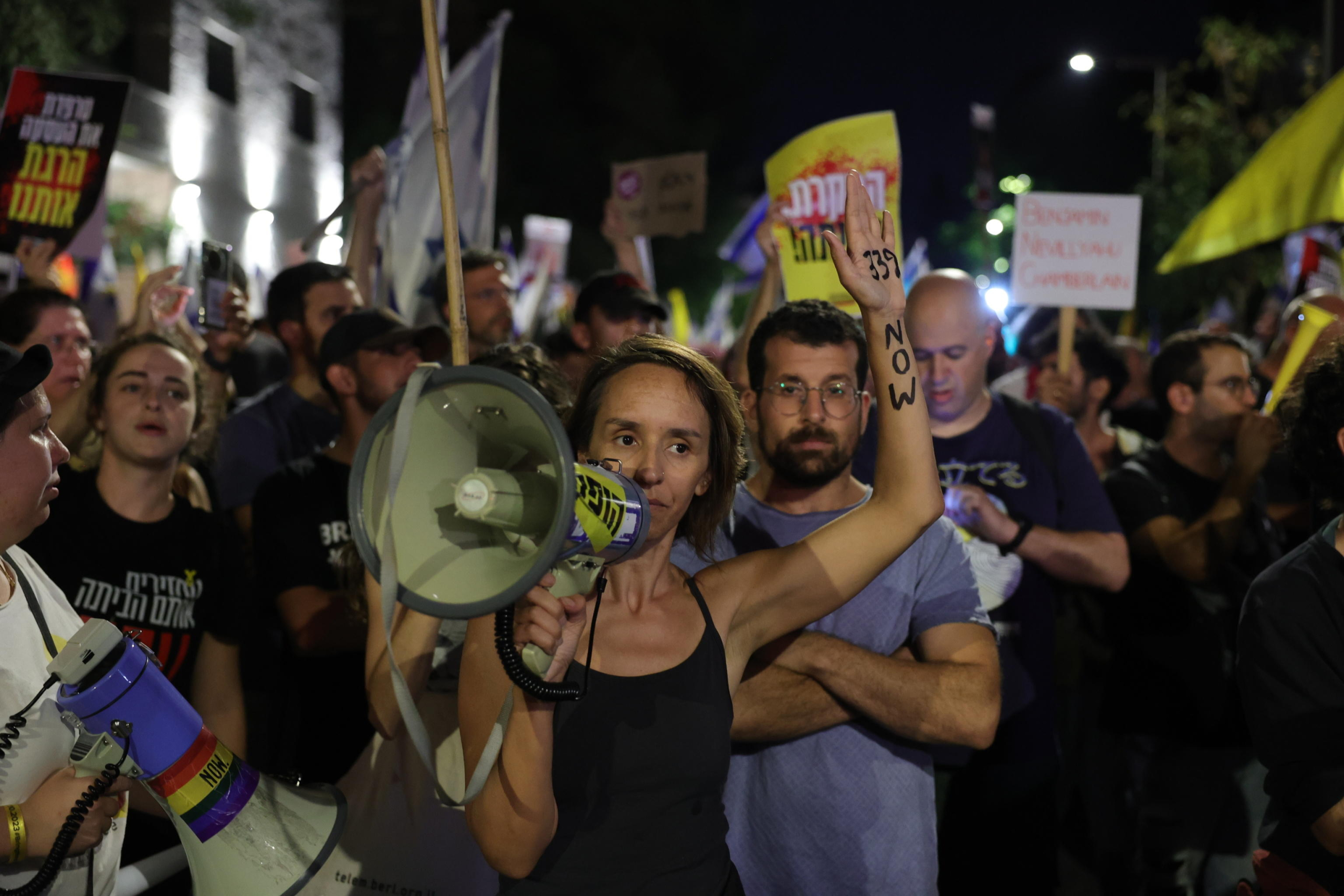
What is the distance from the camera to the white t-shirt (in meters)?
2.15

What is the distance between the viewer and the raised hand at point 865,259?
7.45 feet

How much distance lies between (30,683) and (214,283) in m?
3.12

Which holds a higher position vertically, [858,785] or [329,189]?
[329,189]

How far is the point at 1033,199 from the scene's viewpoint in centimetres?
618

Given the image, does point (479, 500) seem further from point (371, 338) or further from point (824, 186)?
point (824, 186)

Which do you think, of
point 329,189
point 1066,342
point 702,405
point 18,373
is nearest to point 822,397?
point 702,405

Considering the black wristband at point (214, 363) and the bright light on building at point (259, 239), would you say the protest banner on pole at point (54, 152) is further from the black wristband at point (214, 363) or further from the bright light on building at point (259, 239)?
the bright light on building at point (259, 239)

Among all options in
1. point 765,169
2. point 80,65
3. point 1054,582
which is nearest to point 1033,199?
point 765,169

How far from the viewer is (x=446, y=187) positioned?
7.57 feet

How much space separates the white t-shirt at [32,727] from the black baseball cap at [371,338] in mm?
1774

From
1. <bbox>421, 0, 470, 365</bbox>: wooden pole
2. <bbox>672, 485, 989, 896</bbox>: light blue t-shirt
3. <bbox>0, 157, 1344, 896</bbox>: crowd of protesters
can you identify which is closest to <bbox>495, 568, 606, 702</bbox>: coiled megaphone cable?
<bbox>0, 157, 1344, 896</bbox>: crowd of protesters

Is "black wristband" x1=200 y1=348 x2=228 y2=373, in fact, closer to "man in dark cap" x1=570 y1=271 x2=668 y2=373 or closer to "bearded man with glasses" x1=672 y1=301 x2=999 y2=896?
"man in dark cap" x1=570 y1=271 x2=668 y2=373

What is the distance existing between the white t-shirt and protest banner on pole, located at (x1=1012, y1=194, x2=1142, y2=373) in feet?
15.8

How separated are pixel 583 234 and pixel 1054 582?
24466mm
